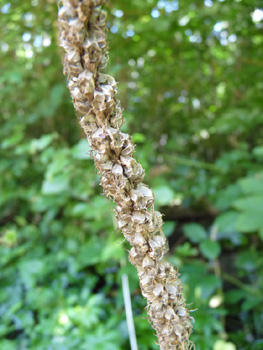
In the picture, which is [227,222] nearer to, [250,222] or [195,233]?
[195,233]

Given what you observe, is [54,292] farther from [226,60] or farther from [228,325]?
[226,60]

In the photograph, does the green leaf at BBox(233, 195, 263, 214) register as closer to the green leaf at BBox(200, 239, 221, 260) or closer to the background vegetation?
the background vegetation

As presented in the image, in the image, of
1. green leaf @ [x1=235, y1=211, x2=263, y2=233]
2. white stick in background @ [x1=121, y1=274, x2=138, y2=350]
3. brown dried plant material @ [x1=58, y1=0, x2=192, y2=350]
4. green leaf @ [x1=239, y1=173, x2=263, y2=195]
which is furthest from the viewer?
green leaf @ [x1=239, y1=173, x2=263, y2=195]

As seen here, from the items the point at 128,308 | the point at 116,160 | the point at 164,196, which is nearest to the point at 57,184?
the point at 164,196

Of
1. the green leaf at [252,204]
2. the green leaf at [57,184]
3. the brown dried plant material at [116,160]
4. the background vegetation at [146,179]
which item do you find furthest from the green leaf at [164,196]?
the brown dried plant material at [116,160]

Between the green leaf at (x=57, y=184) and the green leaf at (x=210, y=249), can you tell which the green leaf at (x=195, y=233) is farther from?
the green leaf at (x=57, y=184)

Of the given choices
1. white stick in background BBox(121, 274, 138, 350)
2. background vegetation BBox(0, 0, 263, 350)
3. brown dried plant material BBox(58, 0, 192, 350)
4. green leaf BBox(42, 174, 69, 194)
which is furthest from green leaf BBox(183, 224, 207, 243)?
brown dried plant material BBox(58, 0, 192, 350)

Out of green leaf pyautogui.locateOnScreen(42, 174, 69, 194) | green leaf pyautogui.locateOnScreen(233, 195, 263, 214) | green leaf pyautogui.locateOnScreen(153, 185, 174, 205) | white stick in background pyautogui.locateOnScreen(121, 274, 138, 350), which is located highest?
green leaf pyautogui.locateOnScreen(42, 174, 69, 194)

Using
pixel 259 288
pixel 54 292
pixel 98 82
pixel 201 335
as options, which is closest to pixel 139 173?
pixel 98 82
